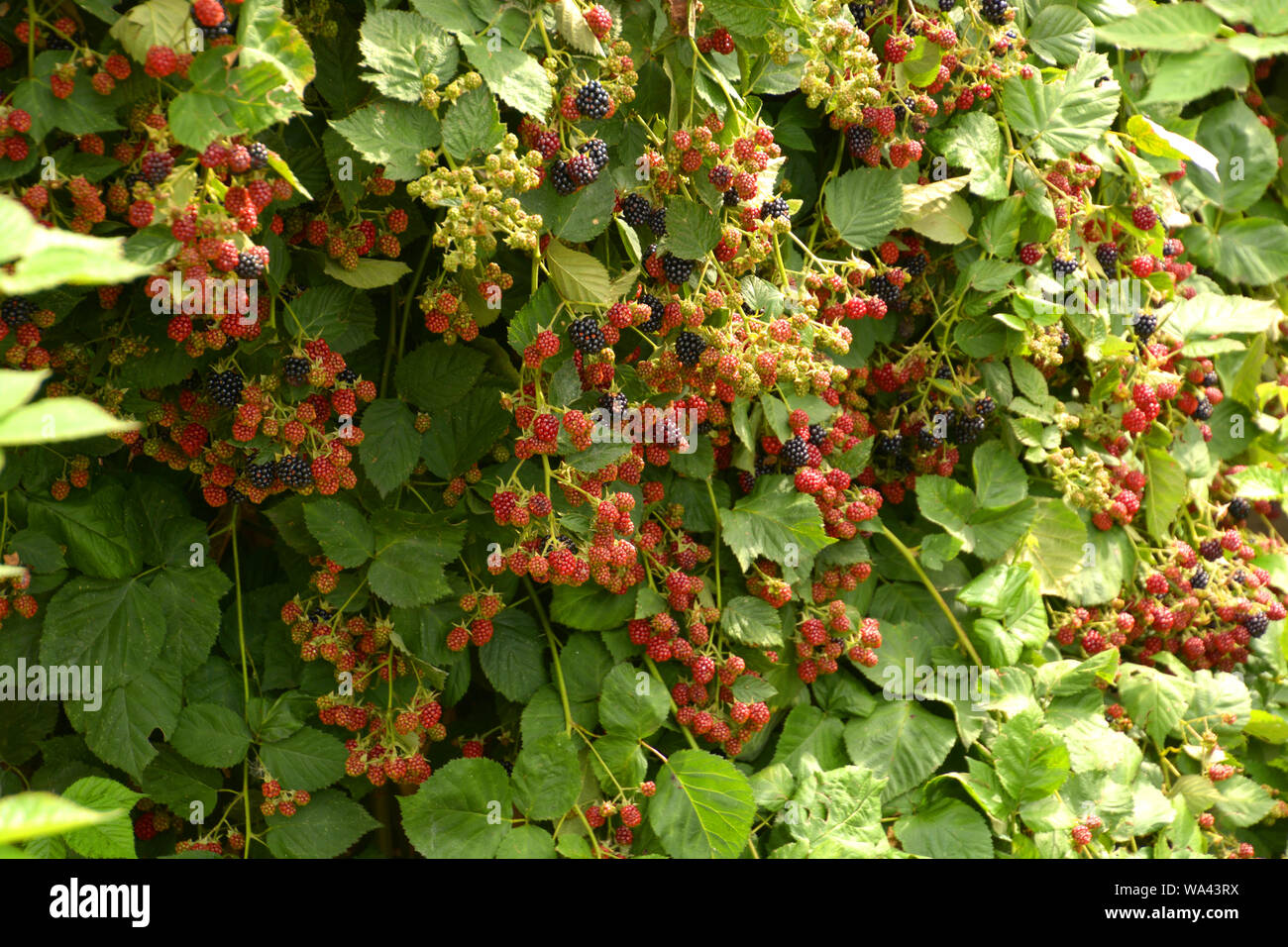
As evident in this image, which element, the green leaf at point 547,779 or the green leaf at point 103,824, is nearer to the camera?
the green leaf at point 103,824

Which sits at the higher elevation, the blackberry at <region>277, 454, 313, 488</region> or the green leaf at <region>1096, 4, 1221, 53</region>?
the green leaf at <region>1096, 4, 1221, 53</region>

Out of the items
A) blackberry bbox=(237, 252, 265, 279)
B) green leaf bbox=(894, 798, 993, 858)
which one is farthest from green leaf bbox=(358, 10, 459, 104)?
green leaf bbox=(894, 798, 993, 858)

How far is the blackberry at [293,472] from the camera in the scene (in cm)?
155

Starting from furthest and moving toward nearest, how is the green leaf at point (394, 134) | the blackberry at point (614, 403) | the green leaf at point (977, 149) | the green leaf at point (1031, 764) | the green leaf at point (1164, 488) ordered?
the green leaf at point (1164, 488)
the green leaf at point (977, 149)
the green leaf at point (1031, 764)
the blackberry at point (614, 403)
the green leaf at point (394, 134)

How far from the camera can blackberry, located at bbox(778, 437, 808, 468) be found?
1.95m

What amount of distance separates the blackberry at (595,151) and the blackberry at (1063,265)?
47.5 inches

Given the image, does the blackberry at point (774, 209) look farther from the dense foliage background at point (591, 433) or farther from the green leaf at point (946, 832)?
the green leaf at point (946, 832)

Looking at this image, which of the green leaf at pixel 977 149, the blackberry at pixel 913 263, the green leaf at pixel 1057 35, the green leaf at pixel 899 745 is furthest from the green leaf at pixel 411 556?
the green leaf at pixel 1057 35

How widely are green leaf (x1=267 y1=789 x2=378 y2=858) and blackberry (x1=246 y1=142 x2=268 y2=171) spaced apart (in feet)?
3.25

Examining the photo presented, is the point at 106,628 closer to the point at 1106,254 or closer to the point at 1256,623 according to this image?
the point at 1106,254

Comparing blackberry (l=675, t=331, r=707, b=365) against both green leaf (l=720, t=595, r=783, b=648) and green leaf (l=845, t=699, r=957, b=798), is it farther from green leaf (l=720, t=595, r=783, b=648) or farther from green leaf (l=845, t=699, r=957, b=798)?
green leaf (l=845, t=699, r=957, b=798)

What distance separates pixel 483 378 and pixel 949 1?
1214 mm

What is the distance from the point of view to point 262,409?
152 centimetres

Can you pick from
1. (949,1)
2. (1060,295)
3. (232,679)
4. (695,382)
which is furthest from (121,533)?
(1060,295)
